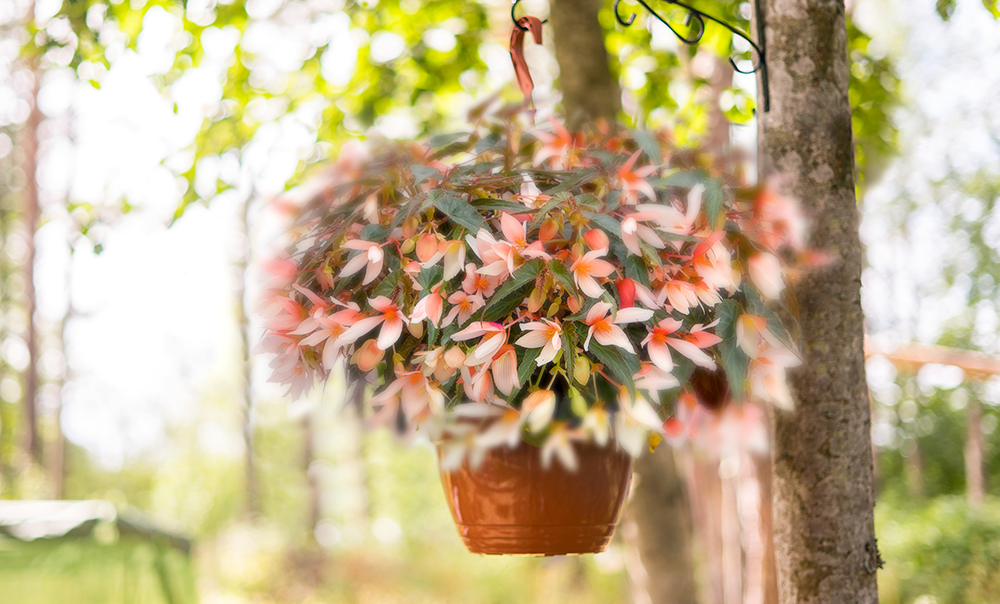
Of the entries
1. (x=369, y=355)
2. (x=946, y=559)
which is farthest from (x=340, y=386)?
(x=946, y=559)

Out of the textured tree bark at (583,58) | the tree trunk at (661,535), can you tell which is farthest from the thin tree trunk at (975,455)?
the textured tree bark at (583,58)

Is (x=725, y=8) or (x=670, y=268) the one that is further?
(x=725, y=8)

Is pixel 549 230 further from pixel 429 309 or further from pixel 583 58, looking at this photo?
pixel 583 58

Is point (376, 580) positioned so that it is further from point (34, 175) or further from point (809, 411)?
point (809, 411)

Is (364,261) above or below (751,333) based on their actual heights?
above

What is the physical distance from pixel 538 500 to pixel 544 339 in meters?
0.27

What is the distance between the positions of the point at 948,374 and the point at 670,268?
8513 millimetres

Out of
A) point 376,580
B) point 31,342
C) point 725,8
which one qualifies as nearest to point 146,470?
point 31,342

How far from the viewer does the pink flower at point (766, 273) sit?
0.77m

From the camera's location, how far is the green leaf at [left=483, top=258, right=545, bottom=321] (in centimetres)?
75

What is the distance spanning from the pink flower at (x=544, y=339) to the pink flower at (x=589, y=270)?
0.17 ft

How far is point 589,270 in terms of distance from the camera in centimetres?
75

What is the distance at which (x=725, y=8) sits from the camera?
2127 millimetres

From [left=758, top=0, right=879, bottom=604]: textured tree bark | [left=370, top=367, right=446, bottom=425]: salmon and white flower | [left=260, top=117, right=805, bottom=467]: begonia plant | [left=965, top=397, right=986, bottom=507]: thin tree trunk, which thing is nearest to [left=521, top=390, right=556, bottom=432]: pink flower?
[left=260, top=117, right=805, bottom=467]: begonia plant
